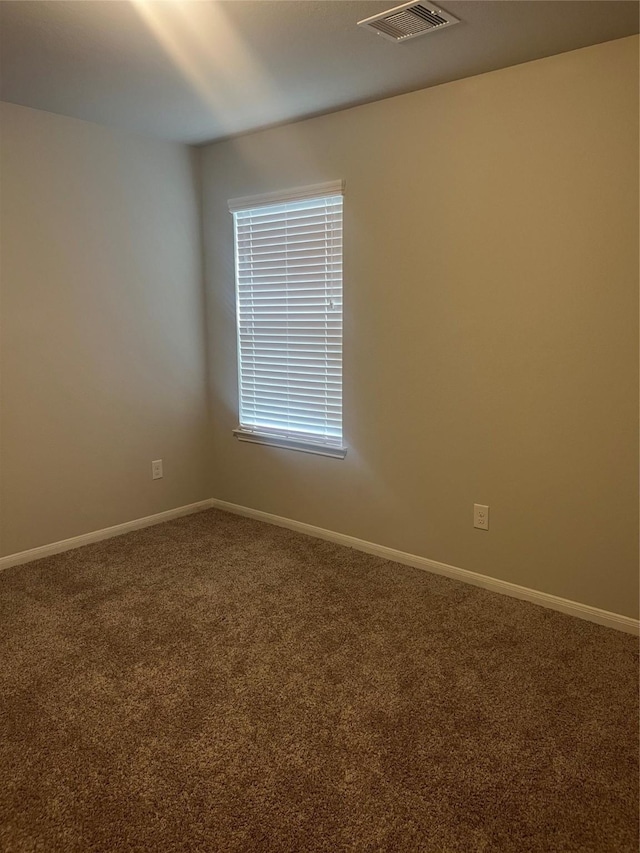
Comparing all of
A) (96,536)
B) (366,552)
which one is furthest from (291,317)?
(96,536)

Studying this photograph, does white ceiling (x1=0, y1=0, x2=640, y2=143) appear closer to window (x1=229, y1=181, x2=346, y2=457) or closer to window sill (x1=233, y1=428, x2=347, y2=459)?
window (x1=229, y1=181, x2=346, y2=457)

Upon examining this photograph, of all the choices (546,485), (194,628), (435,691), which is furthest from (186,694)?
(546,485)

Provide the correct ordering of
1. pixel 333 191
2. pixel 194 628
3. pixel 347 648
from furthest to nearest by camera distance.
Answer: pixel 333 191
pixel 194 628
pixel 347 648

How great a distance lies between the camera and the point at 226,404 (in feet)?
13.9

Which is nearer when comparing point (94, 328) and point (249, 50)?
point (249, 50)

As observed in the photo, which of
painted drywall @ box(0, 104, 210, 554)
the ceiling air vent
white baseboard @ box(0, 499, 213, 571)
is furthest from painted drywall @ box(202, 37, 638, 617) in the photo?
white baseboard @ box(0, 499, 213, 571)

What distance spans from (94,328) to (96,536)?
1245 mm

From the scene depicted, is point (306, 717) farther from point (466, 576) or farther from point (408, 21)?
point (408, 21)

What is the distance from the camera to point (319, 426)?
12.3ft

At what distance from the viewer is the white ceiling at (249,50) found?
217 cm

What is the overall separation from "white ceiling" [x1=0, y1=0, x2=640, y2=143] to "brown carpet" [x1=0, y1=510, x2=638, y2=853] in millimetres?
2378

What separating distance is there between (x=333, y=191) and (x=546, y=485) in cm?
188

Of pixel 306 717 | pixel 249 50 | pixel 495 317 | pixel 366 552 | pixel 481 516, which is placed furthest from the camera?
pixel 366 552

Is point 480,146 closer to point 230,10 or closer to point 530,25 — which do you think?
point 530,25
